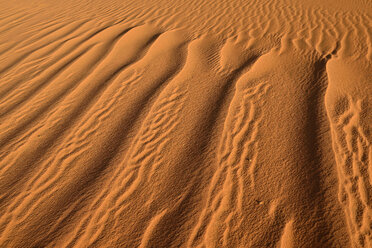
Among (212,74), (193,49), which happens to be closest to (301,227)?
(212,74)

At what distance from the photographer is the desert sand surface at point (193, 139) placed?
64.8 inches

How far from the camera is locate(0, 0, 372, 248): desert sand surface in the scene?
1646 millimetres

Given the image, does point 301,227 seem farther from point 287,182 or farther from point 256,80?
point 256,80

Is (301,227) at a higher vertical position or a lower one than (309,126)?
lower

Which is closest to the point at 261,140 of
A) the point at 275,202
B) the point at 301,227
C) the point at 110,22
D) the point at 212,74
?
the point at 275,202

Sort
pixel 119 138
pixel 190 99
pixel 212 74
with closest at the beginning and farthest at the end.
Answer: pixel 119 138, pixel 190 99, pixel 212 74

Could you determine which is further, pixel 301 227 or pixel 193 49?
pixel 193 49

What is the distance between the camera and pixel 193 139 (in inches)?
87.0

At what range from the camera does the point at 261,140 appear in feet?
7.00

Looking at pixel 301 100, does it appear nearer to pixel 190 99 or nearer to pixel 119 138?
pixel 190 99

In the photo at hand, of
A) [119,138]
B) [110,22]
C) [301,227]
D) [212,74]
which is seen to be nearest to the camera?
[301,227]

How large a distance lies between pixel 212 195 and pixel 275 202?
0.43 meters

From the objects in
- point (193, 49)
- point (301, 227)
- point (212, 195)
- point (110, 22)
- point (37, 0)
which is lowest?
point (301, 227)

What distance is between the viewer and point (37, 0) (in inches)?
255
